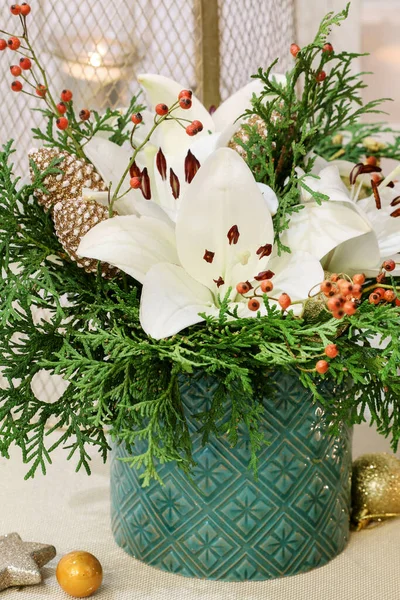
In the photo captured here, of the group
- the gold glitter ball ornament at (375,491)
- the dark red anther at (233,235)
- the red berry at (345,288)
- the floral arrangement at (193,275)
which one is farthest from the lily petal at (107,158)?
the gold glitter ball ornament at (375,491)

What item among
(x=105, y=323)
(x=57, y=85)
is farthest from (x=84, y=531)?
(x=57, y=85)

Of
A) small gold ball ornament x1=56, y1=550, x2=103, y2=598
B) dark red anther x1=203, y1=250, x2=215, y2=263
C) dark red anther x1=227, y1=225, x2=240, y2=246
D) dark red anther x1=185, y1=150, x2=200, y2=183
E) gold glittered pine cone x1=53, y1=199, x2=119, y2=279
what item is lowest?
small gold ball ornament x1=56, y1=550, x2=103, y2=598

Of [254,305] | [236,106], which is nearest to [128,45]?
[236,106]

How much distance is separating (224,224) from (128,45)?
0.37 meters

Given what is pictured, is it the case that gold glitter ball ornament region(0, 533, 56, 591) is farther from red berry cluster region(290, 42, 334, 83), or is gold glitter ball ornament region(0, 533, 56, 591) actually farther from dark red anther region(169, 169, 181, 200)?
red berry cluster region(290, 42, 334, 83)

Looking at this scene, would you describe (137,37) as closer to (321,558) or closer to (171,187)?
(171,187)

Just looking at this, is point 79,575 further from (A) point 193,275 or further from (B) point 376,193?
(B) point 376,193

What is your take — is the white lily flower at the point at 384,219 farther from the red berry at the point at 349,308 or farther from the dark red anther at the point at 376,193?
the red berry at the point at 349,308

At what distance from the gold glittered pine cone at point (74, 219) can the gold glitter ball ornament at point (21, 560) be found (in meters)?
0.22

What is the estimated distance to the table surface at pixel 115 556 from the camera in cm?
51

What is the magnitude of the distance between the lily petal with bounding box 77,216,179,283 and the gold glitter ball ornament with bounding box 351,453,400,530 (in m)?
0.28

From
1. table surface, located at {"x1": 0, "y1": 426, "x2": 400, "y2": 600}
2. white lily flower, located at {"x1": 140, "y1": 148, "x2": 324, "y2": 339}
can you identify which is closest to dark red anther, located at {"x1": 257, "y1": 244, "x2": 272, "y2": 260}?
white lily flower, located at {"x1": 140, "y1": 148, "x2": 324, "y2": 339}

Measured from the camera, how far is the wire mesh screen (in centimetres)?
75

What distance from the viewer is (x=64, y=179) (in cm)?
52
